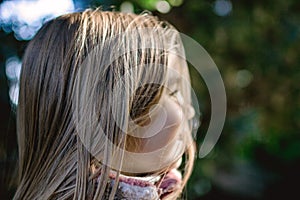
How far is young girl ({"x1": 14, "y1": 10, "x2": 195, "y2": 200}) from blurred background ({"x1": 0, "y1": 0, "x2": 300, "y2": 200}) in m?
0.27

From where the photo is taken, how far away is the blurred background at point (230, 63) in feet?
4.06

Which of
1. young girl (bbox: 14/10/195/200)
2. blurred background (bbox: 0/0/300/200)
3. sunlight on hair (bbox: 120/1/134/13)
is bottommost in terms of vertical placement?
blurred background (bbox: 0/0/300/200)

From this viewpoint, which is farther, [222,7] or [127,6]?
[222,7]

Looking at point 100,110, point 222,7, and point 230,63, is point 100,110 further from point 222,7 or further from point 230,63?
point 230,63

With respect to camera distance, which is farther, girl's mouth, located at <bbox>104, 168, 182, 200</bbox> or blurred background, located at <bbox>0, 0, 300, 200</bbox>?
blurred background, located at <bbox>0, 0, 300, 200</bbox>

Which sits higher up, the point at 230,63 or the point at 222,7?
the point at 222,7

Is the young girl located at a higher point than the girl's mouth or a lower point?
higher

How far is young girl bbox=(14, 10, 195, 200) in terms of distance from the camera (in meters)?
0.82

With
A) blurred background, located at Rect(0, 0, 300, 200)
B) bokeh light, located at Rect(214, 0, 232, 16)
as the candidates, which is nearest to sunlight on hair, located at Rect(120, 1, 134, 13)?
blurred background, located at Rect(0, 0, 300, 200)

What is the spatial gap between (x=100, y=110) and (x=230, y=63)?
916 mm

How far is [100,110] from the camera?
823mm

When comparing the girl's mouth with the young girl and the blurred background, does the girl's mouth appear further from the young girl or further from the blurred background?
the blurred background

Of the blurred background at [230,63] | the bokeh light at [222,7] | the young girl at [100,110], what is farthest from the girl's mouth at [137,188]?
the bokeh light at [222,7]

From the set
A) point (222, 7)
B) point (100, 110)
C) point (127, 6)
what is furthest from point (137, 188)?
point (222, 7)
